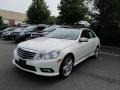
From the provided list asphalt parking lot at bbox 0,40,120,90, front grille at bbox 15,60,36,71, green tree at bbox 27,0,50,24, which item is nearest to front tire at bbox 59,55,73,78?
asphalt parking lot at bbox 0,40,120,90

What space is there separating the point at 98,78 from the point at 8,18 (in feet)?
175

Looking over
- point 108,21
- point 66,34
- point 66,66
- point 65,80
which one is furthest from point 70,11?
point 65,80

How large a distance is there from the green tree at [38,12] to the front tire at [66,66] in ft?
78.0

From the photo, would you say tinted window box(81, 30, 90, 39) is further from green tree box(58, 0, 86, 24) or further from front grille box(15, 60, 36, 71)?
green tree box(58, 0, 86, 24)

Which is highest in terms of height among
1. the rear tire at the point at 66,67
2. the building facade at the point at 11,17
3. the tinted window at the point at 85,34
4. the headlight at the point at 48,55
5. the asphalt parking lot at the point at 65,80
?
the building facade at the point at 11,17

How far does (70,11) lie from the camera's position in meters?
21.2

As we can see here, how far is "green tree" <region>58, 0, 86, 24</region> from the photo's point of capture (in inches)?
796

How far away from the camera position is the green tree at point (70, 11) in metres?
20.2

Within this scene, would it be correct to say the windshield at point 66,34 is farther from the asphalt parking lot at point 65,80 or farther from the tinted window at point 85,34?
the asphalt parking lot at point 65,80

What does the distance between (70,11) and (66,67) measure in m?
17.2

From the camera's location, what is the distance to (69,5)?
21906 mm

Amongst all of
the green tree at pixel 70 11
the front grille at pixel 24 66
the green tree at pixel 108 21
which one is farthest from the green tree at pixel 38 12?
the front grille at pixel 24 66

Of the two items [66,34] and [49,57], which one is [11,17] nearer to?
[66,34]

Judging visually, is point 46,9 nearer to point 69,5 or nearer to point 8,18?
point 69,5
